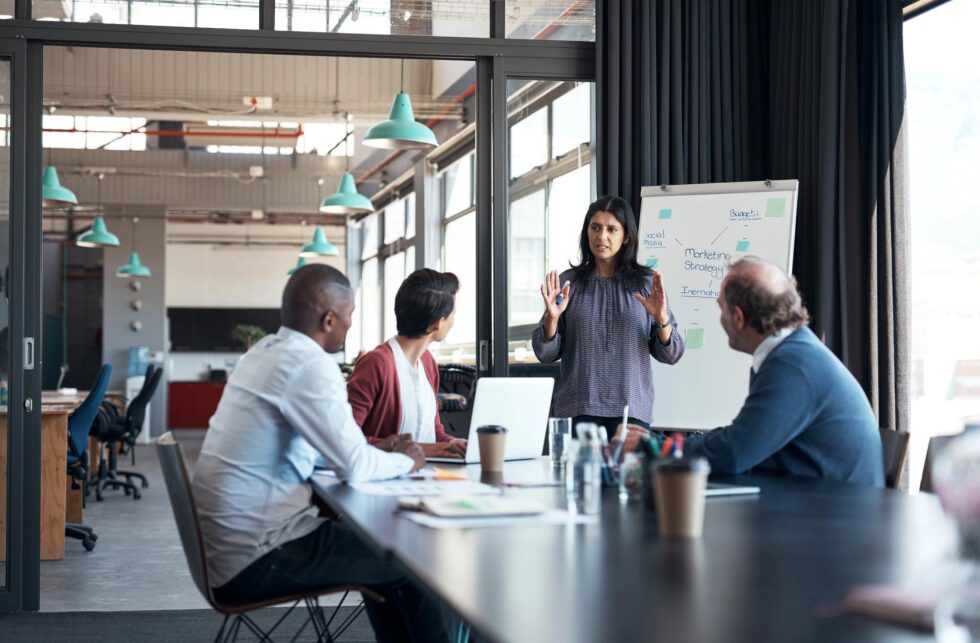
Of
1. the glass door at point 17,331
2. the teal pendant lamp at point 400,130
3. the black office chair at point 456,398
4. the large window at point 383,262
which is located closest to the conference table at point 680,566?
the glass door at point 17,331

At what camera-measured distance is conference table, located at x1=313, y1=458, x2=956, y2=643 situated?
3.98ft

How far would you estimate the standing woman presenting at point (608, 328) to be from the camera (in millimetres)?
4016

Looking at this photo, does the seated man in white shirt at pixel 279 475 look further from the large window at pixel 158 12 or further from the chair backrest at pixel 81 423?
the chair backrest at pixel 81 423

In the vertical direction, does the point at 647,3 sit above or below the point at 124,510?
above

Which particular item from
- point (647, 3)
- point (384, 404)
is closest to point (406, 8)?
point (647, 3)

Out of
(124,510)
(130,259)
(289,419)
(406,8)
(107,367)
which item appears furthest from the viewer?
(130,259)

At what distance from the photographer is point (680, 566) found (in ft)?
5.08

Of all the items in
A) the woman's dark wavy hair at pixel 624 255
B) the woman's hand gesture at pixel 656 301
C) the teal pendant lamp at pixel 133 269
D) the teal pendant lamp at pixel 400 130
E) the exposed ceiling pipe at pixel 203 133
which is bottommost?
the woman's hand gesture at pixel 656 301

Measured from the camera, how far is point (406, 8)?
5020 mm

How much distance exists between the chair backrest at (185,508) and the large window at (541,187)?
8.68ft

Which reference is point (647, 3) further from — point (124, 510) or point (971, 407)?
point (124, 510)

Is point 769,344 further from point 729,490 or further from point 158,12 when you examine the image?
point 158,12

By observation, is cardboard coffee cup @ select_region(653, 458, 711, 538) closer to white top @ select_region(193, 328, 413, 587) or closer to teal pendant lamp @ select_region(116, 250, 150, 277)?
white top @ select_region(193, 328, 413, 587)

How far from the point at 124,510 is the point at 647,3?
5.46 m
